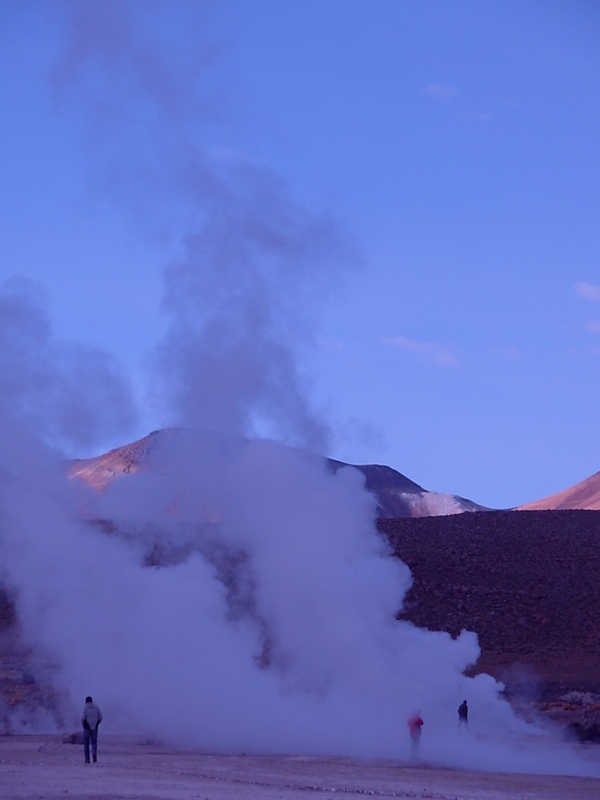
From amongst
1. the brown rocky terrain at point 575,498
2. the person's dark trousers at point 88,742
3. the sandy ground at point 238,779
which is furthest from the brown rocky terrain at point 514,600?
the brown rocky terrain at point 575,498

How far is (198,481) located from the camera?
40594mm

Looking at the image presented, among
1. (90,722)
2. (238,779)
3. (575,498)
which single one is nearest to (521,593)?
(90,722)

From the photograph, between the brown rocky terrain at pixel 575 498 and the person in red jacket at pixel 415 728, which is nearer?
the person in red jacket at pixel 415 728

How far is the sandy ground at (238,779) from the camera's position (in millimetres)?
21891

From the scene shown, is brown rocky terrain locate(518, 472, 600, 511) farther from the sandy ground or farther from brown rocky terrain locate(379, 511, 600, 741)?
the sandy ground

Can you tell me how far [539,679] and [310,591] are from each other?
23.6m

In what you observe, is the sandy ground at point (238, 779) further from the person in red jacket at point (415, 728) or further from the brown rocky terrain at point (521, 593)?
the brown rocky terrain at point (521, 593)

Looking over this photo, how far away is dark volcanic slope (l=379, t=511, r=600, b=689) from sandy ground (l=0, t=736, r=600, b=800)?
102ft

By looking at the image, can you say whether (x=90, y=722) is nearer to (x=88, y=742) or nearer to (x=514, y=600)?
(x=88, y=742)

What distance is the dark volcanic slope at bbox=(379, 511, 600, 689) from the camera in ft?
203

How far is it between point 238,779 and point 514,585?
50.5m

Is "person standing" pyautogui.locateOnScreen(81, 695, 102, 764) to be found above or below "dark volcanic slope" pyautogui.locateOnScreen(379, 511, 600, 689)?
below

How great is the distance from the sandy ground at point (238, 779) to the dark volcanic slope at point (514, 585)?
102 feet

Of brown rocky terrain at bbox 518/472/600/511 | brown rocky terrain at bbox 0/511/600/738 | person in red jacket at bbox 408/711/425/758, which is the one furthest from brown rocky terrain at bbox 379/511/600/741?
brown rocky terrain at bbox 518/472/600/511
